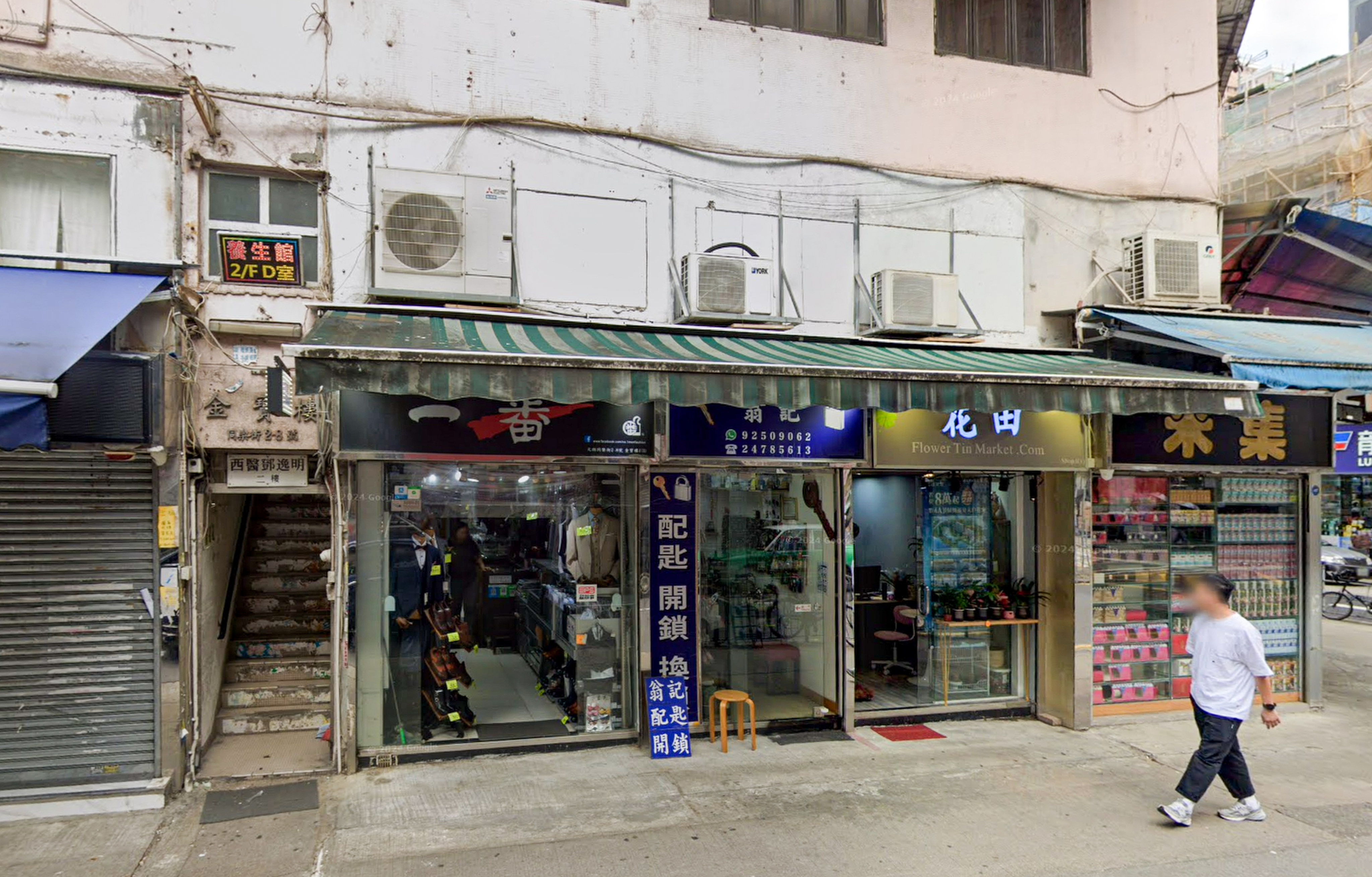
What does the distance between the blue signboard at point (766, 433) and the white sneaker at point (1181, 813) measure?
144 inches

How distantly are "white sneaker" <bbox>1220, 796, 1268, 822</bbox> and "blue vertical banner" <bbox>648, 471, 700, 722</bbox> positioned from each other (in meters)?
4.18

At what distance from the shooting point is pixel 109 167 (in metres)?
6.76

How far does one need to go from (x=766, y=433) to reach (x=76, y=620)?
558 centimetres

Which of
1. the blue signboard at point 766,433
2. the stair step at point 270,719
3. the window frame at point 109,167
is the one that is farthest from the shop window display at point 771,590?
the window frame at point 109,167

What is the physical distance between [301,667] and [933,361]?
6.56 meters

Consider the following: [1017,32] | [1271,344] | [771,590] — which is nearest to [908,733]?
[771,590]

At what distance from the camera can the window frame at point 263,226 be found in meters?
6.98

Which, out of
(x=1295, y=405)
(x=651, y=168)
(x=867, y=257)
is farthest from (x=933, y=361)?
(x=1295, y=405)

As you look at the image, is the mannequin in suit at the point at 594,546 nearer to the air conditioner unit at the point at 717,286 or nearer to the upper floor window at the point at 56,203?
the air conditioner unit at the point at 717,286

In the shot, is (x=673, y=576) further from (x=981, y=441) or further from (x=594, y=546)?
(x=981, y=441)

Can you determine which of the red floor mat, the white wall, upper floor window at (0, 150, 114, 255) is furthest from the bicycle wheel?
upper floor window at (0, 150, 114, 255)

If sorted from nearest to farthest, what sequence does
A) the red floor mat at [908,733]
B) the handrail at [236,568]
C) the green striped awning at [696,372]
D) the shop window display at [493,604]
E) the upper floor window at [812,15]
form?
the green striped awning at [696,372], the shop window display at [493,604], the handrail at [236,568], the red floor mat at [908,733], the upper floor window at [812,15]

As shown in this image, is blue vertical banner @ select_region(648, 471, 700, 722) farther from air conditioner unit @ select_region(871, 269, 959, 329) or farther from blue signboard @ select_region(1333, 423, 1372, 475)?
blue signboard @ select_region(1333, 423, 1372, 475)

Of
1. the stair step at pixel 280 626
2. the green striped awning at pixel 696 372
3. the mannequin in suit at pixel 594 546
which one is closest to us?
the green striped awning at pixel 696 372
